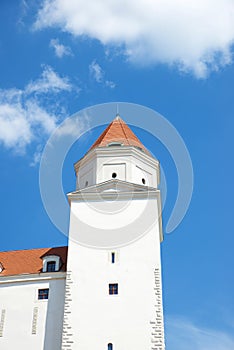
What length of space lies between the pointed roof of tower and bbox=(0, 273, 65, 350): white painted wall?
894 cm

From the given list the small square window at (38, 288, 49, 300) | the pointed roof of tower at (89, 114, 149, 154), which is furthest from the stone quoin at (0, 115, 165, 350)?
the pointed roof of tower at (89, 114, 149, 154)

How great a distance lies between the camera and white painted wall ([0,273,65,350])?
24.5m

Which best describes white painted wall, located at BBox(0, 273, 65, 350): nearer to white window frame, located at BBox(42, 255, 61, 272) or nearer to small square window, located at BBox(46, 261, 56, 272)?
small square window, located at BBox(46, 261, 56, 272)

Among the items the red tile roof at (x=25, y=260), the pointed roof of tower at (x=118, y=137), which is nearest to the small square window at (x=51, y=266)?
the red tile roof at (x=25, y=260)

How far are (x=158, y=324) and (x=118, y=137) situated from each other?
41.0ft

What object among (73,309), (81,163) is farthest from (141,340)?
(81,163)

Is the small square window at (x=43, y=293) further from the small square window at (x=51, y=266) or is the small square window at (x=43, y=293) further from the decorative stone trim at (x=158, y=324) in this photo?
the decorative stone trim at (x=158, y=324)

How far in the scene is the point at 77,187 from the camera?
2977 cm

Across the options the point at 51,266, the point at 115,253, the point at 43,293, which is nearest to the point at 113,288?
the point at 115,253

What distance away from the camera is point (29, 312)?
25.4m

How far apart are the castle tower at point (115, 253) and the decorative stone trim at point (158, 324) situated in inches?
1.8

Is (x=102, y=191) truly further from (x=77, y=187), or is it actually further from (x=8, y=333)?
(x=8, y=333)

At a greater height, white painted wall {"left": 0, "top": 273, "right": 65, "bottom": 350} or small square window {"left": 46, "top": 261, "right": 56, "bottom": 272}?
small square window {"left": 46, "top": 261, "right": 56, "bottom": 272}

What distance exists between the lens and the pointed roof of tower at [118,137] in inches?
1199
